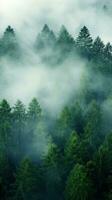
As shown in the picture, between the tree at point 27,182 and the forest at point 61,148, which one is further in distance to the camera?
the forest at point 61,148

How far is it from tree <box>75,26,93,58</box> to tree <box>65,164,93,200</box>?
47.2m

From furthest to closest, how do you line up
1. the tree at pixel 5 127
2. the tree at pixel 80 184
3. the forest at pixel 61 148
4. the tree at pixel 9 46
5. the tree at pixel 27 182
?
1. the tree at pixel 9 46
2. the tree at pixel 5 127
3. the forest at pixel 61 148
4. the tree at pixel 27 182
5. the tree at pixel 80 184

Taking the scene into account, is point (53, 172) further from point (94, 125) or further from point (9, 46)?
point (9, 46)

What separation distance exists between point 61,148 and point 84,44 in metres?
37.1

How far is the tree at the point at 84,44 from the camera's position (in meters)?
159

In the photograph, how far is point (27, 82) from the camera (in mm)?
159125

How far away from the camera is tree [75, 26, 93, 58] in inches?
6265

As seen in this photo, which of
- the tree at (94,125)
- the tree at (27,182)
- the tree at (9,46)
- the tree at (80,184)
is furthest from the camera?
the tree at (9,46)

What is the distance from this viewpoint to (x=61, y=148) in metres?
130

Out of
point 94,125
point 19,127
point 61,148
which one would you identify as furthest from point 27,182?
point 94,125

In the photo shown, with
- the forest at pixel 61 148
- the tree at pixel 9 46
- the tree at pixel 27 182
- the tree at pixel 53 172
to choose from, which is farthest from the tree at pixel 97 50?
the tree at pixel 27 182

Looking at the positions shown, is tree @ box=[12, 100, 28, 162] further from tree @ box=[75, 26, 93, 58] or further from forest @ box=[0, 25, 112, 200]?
tree @ box=[75, 26, 93, 58]

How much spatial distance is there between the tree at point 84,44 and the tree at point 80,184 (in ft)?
155

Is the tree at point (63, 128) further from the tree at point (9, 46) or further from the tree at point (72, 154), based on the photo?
the tree at point (9, 46)
